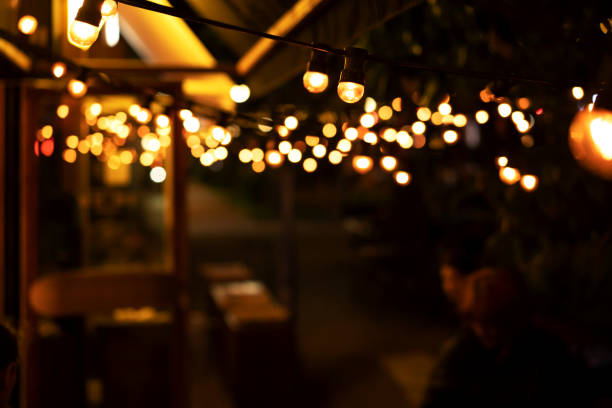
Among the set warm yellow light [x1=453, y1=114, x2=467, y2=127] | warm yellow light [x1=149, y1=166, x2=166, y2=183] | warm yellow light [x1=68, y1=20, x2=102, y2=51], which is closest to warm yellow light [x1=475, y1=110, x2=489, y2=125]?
warm yellow light [x1=453, y1=114, x2=467, y2=127]

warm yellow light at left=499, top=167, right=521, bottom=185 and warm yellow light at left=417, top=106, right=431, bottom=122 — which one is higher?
warm yellow light at left=417, top=106, right=431, bottom=122

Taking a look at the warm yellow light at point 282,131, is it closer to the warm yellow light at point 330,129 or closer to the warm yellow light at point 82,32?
the warm yellow light at point 330,129

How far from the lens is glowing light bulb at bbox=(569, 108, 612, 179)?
181 centimetres

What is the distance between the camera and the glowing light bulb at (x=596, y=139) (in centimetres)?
181

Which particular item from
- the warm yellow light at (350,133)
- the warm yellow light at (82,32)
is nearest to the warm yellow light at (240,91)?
the warm yellow light at (350,133)

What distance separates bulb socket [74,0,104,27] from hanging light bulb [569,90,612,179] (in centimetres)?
150

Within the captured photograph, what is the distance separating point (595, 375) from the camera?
3.58 metres

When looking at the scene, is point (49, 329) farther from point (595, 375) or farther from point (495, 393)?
Result: point (595, 375)

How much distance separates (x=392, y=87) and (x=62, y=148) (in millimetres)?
2923

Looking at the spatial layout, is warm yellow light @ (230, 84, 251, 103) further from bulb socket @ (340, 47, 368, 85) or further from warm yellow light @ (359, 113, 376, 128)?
bulb socket @ (340, 47, 368, 85)

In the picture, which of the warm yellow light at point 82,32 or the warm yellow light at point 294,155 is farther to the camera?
the warm yellow light at point 294,155

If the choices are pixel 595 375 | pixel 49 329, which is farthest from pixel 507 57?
pixel 49 329

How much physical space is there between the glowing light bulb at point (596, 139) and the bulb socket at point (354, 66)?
75cm

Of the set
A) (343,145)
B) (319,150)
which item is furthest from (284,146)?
(343,145)
